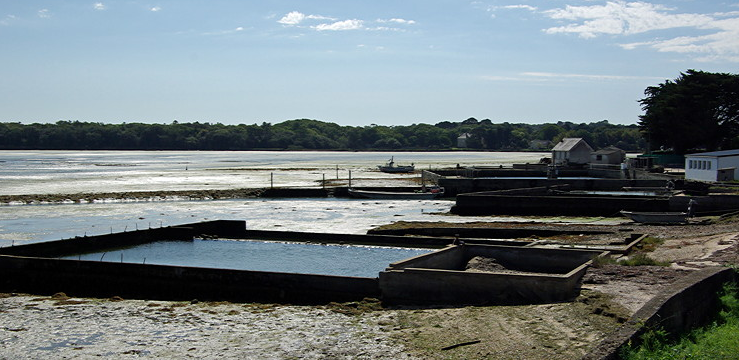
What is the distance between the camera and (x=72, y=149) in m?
198

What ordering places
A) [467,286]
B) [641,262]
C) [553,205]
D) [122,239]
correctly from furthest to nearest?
[553,205] < [122,239] < [641,262] < [467,286]

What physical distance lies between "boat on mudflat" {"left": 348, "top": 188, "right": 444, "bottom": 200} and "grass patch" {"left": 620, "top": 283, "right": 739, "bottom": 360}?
33154mm

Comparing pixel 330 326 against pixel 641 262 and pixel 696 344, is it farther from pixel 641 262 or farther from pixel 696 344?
pixel 641 262

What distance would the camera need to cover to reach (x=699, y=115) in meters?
71.5

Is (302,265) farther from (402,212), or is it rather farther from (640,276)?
(402,212)

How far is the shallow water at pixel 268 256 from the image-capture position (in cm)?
2172

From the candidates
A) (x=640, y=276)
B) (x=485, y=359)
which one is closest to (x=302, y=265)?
(x=640, y=276)

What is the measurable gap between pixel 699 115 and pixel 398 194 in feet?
132

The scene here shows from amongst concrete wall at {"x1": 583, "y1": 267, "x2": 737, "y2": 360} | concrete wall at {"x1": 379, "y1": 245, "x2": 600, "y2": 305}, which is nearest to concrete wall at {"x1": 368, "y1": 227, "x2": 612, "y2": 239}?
concrete wall at {"x1": 379, "y1": 245, "x2": 600, "y2": 305}

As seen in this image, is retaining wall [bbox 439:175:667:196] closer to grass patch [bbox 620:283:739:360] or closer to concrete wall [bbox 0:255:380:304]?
concrete wall [bbox 0:255:380:304]

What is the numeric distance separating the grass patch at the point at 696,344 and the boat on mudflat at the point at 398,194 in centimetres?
3315

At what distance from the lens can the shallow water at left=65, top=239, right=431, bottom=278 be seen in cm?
2172

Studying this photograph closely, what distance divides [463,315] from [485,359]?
272 centimetres

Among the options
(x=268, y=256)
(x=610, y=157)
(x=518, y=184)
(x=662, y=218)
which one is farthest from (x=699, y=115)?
(x=268, y=256)
